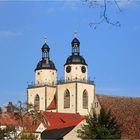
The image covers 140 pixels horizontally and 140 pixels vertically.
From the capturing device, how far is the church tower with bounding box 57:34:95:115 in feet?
318

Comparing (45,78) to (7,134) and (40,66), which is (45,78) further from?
(7,134)

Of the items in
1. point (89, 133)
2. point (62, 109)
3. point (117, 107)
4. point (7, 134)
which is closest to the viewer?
point (89, 133)

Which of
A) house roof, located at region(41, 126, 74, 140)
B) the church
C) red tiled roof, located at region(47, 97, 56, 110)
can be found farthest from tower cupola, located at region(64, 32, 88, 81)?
house roof, located at region(41, 126, 74, 140)

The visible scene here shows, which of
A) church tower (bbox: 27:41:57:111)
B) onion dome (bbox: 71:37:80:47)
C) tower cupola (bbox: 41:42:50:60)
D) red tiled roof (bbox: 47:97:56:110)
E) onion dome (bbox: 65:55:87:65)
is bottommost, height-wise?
red tiled roof (bbox: 47:97:56:110)

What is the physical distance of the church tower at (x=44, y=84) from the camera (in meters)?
101

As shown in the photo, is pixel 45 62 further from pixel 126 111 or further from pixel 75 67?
pixel 126 111

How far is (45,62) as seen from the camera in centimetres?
10300

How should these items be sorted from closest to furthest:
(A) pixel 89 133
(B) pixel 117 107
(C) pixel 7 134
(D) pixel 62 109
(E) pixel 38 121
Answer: (A) pixel 89 133
(C) pixel 7 134
(B) pixel 117 107
(E) pixel 38 121
(D) pixel 62 109

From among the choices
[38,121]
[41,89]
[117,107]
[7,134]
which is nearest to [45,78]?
[41,89]

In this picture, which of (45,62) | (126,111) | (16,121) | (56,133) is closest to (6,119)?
(16,121)

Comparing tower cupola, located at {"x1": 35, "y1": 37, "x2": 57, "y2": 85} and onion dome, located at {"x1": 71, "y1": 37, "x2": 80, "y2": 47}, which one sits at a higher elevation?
onion dome, located at {"x1": 71, "y1": 37, "x2": 80, "y2": 47}

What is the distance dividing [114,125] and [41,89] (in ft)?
165

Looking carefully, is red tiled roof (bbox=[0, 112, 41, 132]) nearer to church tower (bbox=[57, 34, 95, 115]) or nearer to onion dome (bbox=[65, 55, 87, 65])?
church tower (bbox=[57, 34, 95, 115])

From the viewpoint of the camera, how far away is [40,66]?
339 feet
